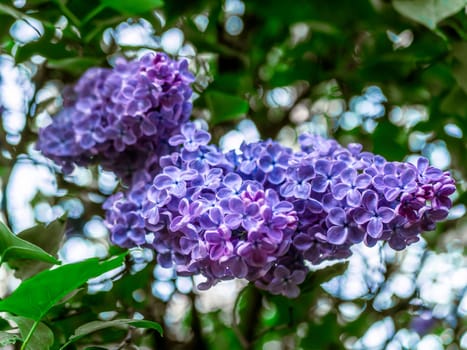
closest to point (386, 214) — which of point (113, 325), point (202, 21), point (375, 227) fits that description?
point (375, 227)

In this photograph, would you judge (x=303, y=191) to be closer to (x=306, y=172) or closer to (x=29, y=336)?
(x=306, y=172)

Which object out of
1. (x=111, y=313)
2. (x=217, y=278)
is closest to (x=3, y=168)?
(x=111, y=313)

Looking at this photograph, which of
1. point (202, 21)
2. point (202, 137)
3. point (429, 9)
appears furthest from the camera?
point (202, 21)

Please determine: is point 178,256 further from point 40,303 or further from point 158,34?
point 158,34

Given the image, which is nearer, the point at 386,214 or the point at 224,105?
the point at 386,214

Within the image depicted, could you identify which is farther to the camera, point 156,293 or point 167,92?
point 156,293

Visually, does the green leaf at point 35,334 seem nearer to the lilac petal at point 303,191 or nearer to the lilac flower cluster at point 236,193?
the lilac flower cluster at point 236,193

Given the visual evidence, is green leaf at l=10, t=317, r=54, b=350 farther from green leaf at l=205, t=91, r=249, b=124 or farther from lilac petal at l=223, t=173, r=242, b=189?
green leaf at l=205, t=91, r=249, b=124
